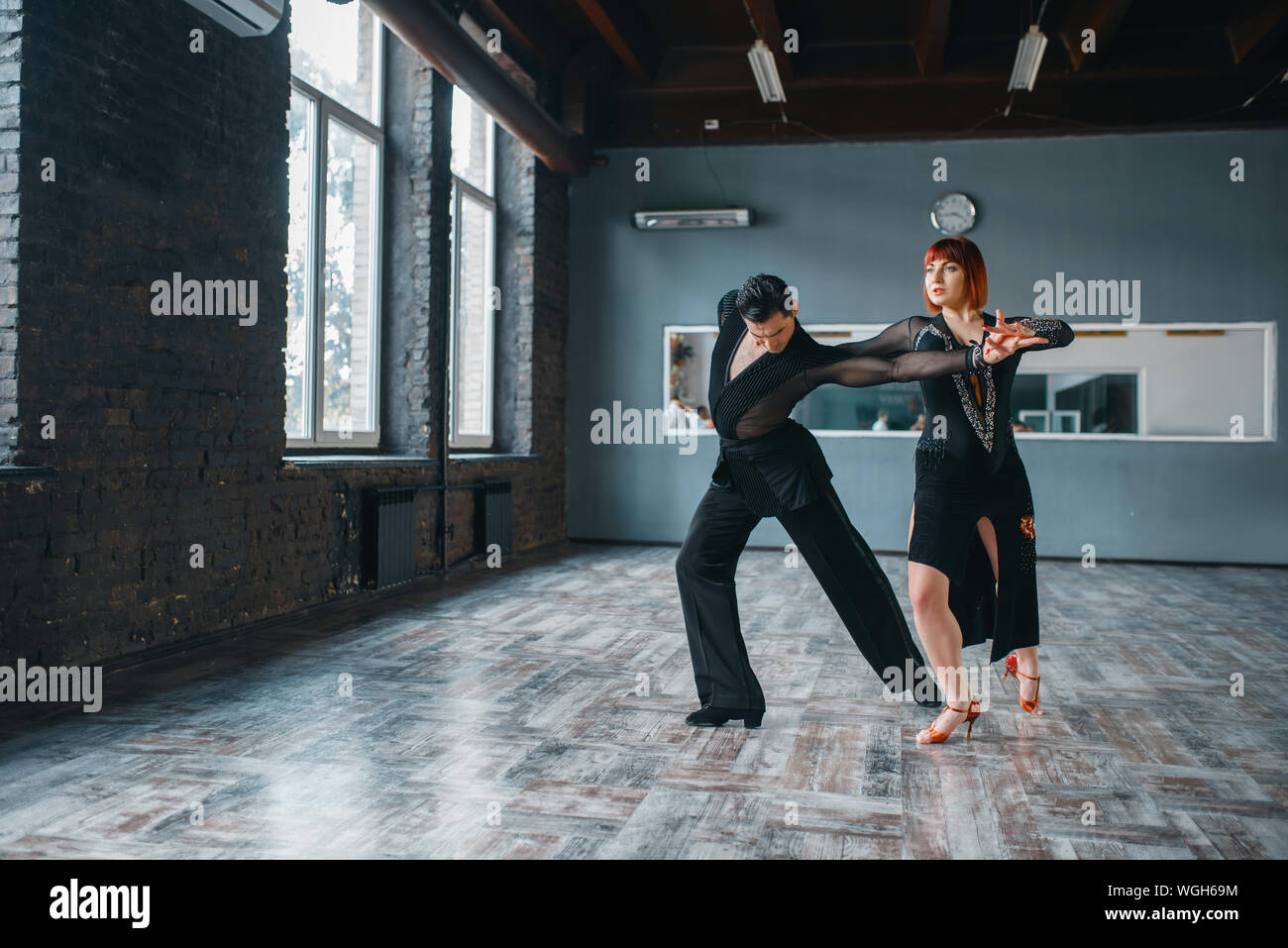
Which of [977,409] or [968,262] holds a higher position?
A: [968,262]

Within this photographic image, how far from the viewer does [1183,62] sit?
8.40 metres

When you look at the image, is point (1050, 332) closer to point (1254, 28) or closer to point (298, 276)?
point (298, 276)

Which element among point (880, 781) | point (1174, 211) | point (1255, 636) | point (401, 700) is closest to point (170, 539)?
point (401, 700)

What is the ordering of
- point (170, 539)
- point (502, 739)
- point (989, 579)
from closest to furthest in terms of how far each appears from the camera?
point (502, 739) → point (989, 579) → point (170, 539)

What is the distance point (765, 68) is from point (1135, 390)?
4289 mm

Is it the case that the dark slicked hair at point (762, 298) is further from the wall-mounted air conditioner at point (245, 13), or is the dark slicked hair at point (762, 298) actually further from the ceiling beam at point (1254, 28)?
the ceiling beam at point (1254, 28)

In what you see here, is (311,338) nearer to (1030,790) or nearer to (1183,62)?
(1030,790)

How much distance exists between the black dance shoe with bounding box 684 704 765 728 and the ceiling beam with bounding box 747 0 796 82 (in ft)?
18.1

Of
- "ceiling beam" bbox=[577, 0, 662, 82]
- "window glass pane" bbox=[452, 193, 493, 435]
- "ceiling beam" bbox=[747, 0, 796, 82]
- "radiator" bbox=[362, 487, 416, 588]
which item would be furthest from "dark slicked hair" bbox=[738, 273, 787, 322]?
"window glass pane" bbox=[452, 193, 493, 435]

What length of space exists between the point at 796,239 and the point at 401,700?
6.69 meters

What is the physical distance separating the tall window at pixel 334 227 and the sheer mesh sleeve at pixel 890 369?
11.6 feet

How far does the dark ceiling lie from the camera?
26.5 ft

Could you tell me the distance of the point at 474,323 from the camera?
28.7 ft

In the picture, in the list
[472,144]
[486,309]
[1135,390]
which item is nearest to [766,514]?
[486,309]
